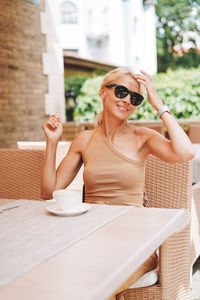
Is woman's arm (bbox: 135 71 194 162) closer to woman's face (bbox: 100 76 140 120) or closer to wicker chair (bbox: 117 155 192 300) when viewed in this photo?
woman's face (bbox: 100 76 140 120)

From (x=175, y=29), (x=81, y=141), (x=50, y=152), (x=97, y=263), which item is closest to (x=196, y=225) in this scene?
(x=81, y=141)

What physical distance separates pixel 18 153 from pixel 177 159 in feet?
3.85

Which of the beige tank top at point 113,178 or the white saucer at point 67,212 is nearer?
the white saucer at point 67,212

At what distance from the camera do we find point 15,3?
552 cm

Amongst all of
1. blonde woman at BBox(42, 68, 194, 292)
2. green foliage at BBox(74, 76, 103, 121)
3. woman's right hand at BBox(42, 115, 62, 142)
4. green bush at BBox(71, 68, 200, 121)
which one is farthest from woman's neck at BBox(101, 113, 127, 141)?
green foliage at BBox(74, 76, 103, 121)

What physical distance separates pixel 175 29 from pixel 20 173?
2952 cm

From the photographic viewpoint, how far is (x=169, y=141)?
1994mm

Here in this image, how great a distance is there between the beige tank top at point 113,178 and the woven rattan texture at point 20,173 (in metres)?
0.70

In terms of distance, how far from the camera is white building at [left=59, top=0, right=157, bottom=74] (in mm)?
28938

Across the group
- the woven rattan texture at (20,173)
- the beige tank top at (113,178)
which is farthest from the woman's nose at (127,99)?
the woven rattan texture at (20,173)

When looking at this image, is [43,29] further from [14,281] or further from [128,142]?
[14,281]

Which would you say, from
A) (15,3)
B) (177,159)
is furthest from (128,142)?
(15,3)

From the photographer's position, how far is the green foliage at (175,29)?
29.4m

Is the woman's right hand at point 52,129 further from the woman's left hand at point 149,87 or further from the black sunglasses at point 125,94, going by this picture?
the woman's left hand at point 149,87
